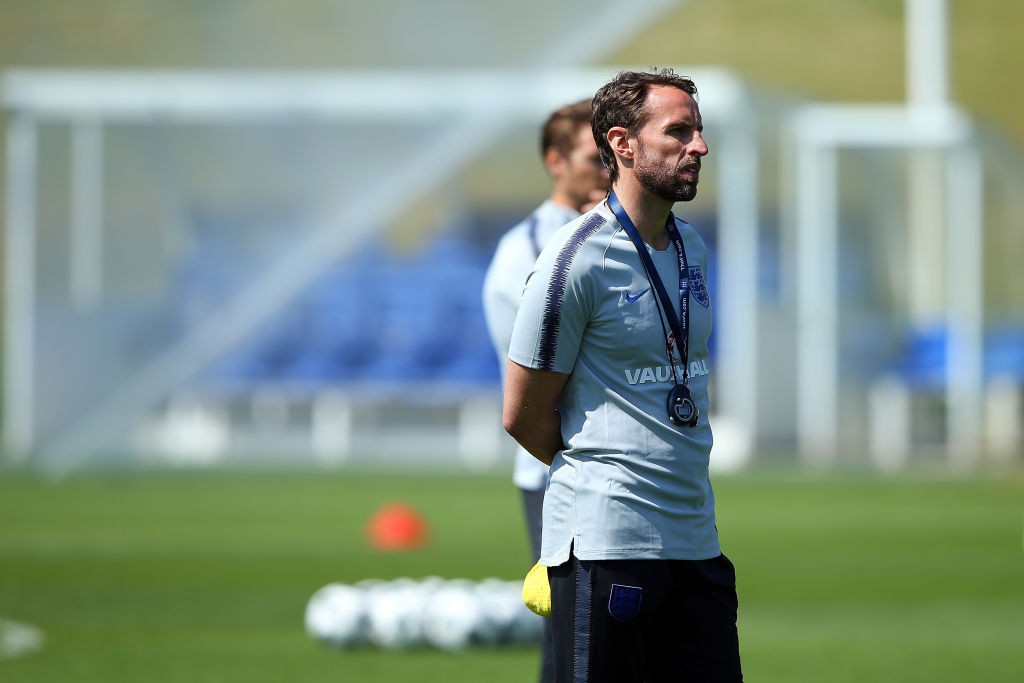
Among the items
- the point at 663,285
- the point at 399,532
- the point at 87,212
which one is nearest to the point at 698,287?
the point at 663,285

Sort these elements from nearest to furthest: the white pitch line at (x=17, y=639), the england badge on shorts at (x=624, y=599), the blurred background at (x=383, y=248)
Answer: the england badge on shorts at (x=624, y=599) < the white pitch line at (x=17, y=639) < the blurred background at (x=383, y=248)

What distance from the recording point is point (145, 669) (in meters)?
8.94

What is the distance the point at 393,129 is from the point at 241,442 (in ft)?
19.9

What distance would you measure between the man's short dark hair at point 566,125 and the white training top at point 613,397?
5.08ft

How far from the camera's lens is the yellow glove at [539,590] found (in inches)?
178

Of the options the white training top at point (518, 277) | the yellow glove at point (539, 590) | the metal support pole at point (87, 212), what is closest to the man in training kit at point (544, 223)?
the white training top at point (518, 277)

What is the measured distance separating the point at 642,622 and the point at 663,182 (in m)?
1.03

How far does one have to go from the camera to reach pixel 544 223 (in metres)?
6.03

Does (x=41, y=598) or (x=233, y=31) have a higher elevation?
(x=233, y=31)

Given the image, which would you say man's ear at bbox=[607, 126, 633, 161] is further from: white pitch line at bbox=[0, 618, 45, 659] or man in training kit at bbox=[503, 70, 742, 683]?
white pitch line at bbox=[0, 618, 45, 659]

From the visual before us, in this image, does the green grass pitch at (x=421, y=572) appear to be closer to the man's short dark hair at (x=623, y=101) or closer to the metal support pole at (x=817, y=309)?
the metal support pole at (x=817, y=309)

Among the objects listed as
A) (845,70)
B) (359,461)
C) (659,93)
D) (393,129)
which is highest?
(845,70)

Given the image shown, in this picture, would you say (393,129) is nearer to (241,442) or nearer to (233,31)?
(233,31)

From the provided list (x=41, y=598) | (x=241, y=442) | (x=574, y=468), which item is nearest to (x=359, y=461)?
(x=241, y=442)
